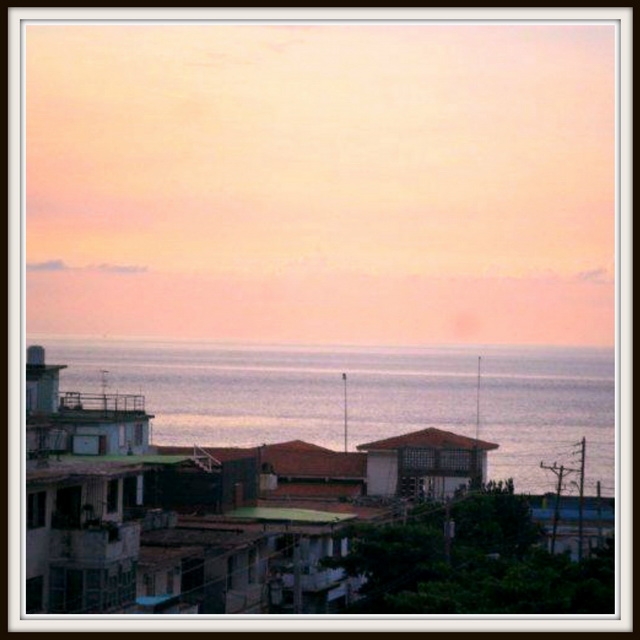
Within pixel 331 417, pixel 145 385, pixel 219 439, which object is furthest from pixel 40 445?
pixel 145 385

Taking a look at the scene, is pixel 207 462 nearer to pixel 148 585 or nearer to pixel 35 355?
pixel 35 355

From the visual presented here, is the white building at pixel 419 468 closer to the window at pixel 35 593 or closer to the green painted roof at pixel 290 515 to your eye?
the green painted roof at pixel 290 515

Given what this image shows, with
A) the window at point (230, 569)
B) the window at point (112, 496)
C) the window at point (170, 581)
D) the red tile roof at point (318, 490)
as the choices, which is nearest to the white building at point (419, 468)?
the red tile roof at point (318, 490)

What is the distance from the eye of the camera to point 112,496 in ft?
38.0

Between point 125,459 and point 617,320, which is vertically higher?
point 617,320

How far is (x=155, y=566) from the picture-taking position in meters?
10.8

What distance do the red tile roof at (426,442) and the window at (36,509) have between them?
9.47 meters

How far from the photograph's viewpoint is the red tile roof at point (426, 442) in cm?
1973

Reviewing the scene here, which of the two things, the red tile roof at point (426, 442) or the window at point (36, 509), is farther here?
the red tile roof at point (426, 442)

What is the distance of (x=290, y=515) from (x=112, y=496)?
3.54 m

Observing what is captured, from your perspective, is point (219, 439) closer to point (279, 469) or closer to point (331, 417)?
point (331, 417)

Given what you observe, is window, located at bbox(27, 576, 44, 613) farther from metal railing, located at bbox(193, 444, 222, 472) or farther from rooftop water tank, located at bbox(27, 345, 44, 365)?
rooftop water tank, located at bbox(27, 345, 44, 365)

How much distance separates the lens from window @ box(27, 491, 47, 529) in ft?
33.2

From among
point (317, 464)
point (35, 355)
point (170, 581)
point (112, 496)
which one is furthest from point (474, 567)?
point (317, 464)
